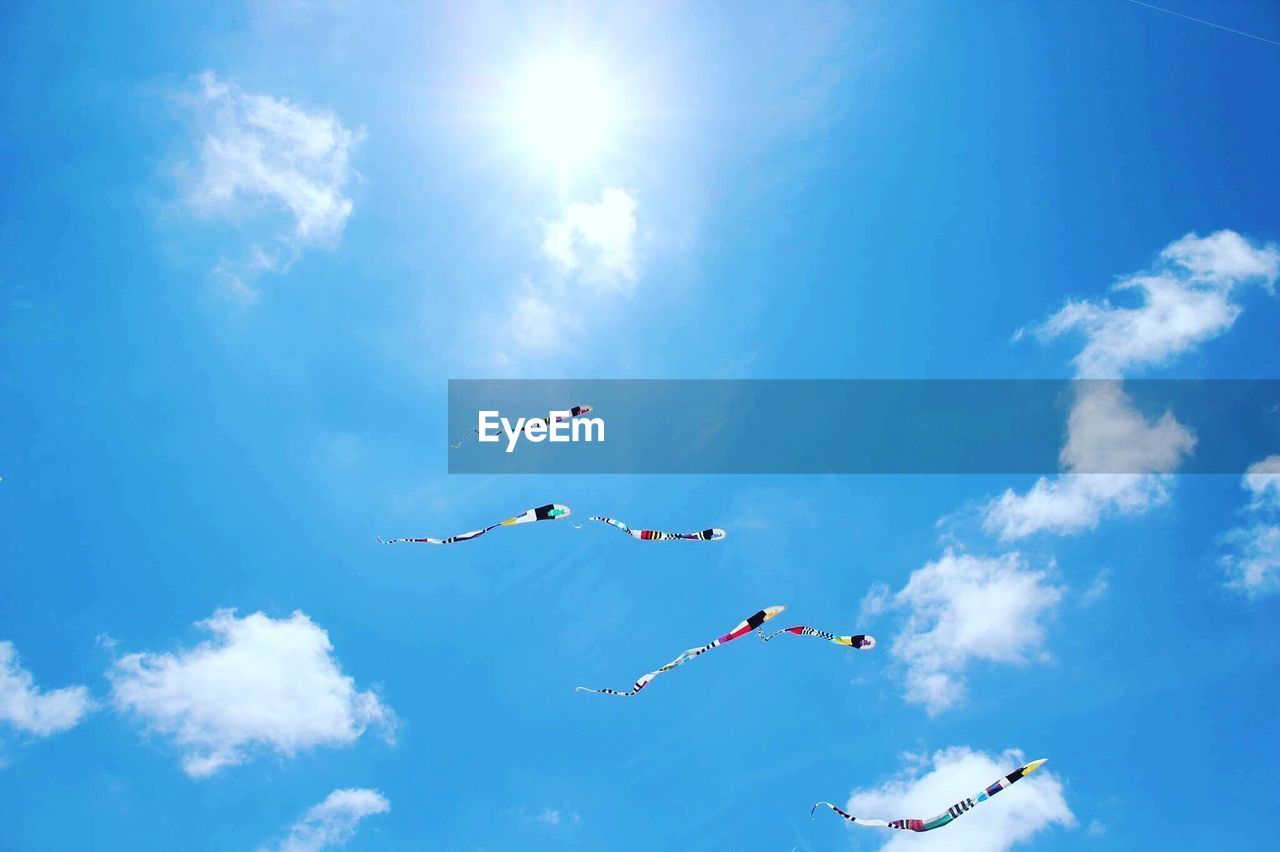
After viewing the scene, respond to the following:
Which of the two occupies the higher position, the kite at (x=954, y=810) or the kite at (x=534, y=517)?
the kite at (x=534, y=517)

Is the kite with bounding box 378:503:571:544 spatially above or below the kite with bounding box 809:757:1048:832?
above

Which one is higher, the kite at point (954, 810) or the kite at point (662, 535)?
the kite at point (662, 535)

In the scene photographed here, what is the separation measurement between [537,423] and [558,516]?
6.65m

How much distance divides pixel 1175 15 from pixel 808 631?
48.7 metres

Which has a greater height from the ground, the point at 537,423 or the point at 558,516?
the point at 537,423

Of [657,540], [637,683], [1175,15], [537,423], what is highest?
[1175,15]

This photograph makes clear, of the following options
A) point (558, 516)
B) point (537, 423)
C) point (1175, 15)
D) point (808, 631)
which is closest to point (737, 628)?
point (808, 631)

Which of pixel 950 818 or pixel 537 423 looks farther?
pixel 537 423

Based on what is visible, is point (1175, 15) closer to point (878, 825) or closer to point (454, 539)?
point (878, 825)

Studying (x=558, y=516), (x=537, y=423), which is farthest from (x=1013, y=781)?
(x=537, y=423)

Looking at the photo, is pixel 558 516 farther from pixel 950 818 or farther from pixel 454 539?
pixel 950 818

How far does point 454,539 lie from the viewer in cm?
5184

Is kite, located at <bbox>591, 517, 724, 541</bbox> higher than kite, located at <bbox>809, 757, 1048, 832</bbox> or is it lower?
higher

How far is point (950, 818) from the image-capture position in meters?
47.0
